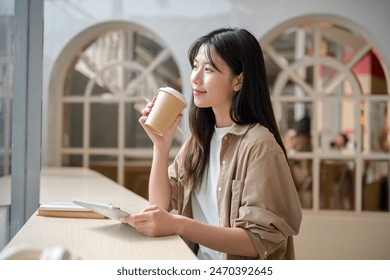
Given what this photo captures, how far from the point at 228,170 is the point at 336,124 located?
171 centimetres

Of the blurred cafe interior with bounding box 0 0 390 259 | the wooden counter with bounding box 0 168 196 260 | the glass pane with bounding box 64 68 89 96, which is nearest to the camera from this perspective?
the wooden counter with bounding box 0 168 196 260

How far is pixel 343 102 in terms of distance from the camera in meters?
2.57

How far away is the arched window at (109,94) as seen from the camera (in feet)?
8.42

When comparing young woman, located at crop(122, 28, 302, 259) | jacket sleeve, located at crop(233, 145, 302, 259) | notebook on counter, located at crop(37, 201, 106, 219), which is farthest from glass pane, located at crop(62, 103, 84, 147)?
jacket sleeve, located at crop(233, 145, 302, 259)

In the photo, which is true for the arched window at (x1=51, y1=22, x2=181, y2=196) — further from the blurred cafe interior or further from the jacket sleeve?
the jacket sleeve

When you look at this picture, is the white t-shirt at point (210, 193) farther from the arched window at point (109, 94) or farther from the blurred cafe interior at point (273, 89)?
the arched window at point (109, 94)

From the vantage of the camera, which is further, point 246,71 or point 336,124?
point 336,124

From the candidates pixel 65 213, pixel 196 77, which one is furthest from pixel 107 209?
pixel 196 77

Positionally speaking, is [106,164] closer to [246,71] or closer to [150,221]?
[246,71]

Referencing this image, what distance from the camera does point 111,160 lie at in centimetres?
262

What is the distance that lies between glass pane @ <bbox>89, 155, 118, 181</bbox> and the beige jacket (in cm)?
180

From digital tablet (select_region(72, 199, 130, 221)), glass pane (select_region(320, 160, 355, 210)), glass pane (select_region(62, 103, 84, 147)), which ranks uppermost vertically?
glass pane (select_region(62, 103, 84, 147))

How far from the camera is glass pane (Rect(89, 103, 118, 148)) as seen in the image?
2.64 m
